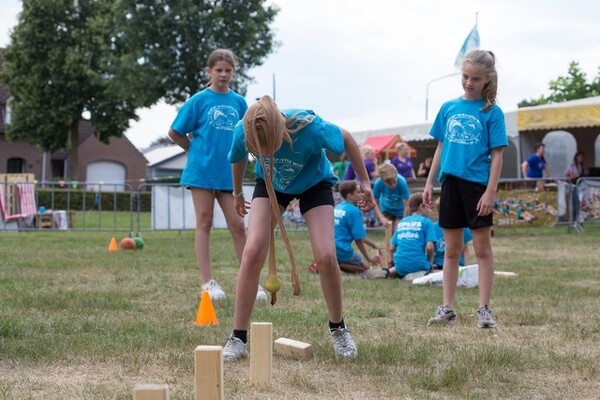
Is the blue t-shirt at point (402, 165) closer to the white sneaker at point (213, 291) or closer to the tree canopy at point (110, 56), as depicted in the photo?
the white sneaker at point (213, 291)

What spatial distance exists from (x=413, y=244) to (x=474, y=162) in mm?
3428

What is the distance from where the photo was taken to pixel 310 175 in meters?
4.57

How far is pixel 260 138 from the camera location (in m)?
4.23

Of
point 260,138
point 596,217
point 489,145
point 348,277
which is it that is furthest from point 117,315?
point 596,217

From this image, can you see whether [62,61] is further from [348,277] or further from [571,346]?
[571,346]

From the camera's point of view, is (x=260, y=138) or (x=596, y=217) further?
(x=596, y=217)

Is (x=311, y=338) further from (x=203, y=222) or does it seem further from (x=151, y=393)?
(x=151, y=393)

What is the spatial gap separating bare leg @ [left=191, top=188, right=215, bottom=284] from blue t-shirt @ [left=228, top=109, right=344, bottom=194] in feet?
6.86

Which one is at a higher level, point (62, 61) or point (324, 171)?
point (62, 61)

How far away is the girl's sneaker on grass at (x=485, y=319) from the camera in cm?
555

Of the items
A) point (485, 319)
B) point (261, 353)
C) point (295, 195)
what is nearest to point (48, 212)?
point (485, 319)

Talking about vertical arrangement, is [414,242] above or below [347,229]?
below

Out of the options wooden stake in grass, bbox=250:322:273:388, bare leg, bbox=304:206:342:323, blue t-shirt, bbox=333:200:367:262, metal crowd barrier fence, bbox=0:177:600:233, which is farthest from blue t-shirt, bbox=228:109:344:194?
metal crowd barrier fence, bbox=0:177:600:233

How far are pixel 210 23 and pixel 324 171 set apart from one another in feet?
87.7
